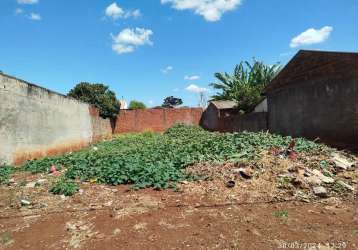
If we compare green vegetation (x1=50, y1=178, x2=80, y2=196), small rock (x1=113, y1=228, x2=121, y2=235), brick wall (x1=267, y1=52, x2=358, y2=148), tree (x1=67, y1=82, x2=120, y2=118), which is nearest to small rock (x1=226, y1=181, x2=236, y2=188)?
small rock (x1=113, y1=228, x2=121, y2=235)

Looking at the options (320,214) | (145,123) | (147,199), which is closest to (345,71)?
(320,214)

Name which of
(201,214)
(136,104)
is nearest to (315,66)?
(201,214)

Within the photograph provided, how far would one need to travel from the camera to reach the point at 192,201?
508 centimetres

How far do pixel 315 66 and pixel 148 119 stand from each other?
1667 centimetres

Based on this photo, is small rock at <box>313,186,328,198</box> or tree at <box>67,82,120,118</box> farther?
tree at <box>67,82,120,118</box>

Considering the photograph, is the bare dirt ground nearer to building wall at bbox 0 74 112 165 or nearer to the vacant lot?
the vacant lot

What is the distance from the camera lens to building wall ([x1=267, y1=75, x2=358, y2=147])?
33.4ft

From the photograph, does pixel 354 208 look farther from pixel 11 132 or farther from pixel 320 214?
pixel 11 132

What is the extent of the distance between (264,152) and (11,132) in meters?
7.10

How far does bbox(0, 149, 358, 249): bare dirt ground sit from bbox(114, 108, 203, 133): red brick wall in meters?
19.5

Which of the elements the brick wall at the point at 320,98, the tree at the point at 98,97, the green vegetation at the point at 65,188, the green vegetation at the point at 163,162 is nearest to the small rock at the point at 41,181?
the green vegetation at the point at 163,162

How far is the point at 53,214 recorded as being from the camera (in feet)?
15.6

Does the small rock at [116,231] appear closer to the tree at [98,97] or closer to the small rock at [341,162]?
the small rock at [341,162]

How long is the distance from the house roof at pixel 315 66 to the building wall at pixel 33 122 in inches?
387
